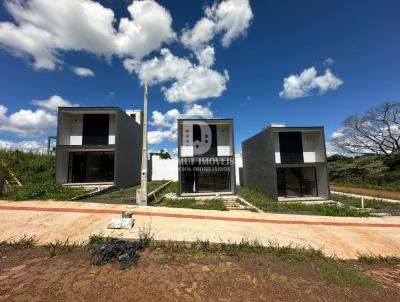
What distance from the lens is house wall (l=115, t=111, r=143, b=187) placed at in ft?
51.6

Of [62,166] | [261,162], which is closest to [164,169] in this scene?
[62,166]

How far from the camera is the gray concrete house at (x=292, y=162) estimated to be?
14.5 meters

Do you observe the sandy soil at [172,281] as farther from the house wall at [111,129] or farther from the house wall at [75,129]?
the house wall at [75,129]

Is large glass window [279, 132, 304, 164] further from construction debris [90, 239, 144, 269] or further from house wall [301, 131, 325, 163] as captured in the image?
construction debris [90, 239, 144, 269]

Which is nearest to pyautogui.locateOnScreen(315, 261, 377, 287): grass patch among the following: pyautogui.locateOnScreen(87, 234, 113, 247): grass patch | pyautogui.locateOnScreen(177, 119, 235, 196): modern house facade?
pyautogui.locateOnScreen(87, 234, 113, 247): grass patch

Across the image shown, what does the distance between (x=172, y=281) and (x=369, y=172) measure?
27.8 meters

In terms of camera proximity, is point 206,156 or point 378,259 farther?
point 206,156

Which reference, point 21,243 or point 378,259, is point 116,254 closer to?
point 21,243

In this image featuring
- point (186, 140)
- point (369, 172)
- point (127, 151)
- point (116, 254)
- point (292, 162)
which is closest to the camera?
Answer: point (116, 254)

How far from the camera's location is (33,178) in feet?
48.0

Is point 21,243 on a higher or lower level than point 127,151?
lower

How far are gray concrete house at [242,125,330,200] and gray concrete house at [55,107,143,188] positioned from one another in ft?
35.6

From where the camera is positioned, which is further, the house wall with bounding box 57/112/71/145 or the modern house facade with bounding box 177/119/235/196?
the house wall with bounding box 57/112/71/145

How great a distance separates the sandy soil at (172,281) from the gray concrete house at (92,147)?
11.2 meters
